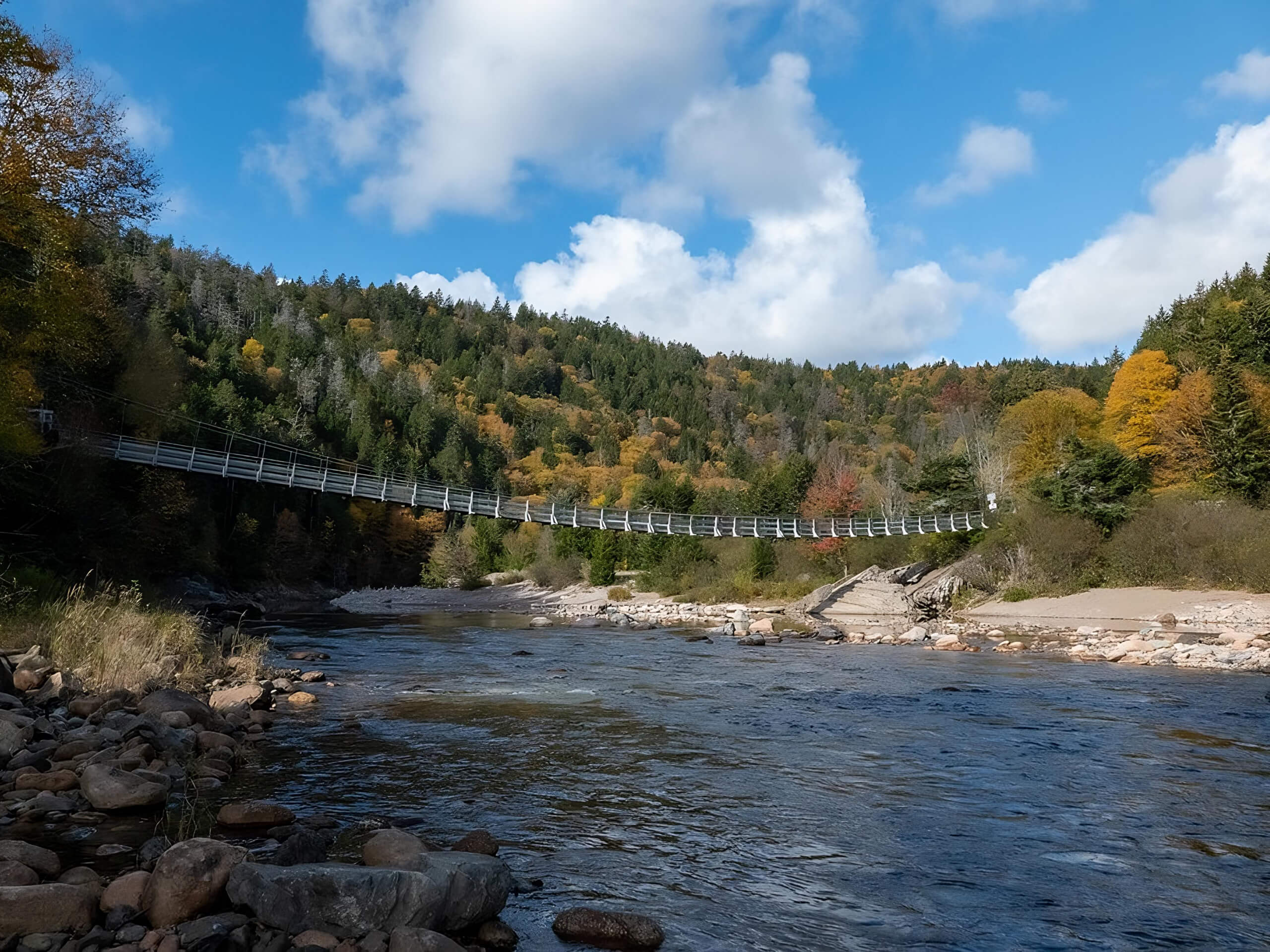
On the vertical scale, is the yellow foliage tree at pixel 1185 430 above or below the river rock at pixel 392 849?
above

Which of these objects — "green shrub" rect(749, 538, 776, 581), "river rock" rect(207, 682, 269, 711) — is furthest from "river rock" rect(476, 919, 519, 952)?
"green shrub" rect(749, 538, 776, 581)

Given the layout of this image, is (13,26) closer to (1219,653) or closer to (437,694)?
(437,694)

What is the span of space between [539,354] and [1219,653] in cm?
9311

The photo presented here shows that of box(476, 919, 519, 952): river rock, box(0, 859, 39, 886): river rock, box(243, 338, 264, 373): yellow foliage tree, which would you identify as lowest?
Result: box(476, 919, 519, 952): river rock

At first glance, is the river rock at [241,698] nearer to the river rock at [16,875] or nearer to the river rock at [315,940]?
the river rock at [16,875]

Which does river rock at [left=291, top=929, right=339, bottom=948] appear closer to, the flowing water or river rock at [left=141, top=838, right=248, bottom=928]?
river rock at [left=141, top=838, right=248, bottom=928]

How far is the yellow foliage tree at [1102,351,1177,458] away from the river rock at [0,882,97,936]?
97.8 ft

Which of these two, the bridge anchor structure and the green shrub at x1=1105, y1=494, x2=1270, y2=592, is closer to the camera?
the green shrub at x1=1105, y1=494, x2=1270, y2=592

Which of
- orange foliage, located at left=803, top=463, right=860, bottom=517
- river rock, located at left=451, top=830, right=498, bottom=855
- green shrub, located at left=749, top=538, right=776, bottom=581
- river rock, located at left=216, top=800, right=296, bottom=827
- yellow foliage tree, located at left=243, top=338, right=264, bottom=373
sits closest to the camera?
river rock, located at left=451, top=830, right=498, bottom=855

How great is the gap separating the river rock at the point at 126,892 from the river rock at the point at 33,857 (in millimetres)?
309

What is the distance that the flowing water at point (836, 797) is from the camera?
10.9 feet

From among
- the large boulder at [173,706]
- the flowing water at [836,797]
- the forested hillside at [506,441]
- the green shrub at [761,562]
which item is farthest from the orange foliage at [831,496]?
the large boulder at [173,706]

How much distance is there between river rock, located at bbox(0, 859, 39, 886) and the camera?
293 cm

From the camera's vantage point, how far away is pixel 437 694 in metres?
8.87
